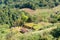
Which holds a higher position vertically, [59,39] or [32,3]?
[59,39]

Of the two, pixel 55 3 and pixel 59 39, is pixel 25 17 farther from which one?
pixel 55 3

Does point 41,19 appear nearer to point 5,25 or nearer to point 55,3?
A: point 5,25

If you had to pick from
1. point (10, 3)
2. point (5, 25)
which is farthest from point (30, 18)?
point (10, 3)

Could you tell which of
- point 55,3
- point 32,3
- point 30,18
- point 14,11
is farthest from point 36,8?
point 30,18

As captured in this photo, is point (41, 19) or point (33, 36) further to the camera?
point (41, 19)

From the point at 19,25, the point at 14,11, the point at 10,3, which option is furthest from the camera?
the point at 10,3

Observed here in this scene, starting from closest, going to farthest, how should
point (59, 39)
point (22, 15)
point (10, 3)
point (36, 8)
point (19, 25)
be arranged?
point (59, 39)
point (19, 25)
point (22, 15)
point (36, 8)
point (10, 3)

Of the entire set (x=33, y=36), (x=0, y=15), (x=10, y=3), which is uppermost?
(x=33, y=36)
